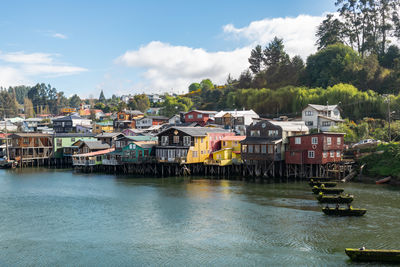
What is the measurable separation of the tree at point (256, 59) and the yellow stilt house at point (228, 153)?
168 ft

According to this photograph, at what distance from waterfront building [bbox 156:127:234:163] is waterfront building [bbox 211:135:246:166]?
2029 mm

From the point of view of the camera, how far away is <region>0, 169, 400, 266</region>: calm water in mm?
21766

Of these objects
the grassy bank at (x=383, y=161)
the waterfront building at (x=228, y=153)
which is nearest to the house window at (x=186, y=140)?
the waterfront building at (x=228, y=153)

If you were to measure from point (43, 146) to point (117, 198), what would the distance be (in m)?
41.8

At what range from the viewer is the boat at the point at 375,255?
65.0 feet

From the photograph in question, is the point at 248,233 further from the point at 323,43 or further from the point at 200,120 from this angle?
the point at 323,43

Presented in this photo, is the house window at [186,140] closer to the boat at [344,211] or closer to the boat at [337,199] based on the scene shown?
the boat at [337,199]

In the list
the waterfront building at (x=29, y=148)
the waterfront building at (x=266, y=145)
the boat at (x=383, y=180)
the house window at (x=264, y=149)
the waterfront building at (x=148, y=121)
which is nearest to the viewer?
the boat at (x=383, y=180)

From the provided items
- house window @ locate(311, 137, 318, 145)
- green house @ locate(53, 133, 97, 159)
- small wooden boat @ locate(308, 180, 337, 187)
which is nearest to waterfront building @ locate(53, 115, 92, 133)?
green house @ locate(53, 133, 97, 159)

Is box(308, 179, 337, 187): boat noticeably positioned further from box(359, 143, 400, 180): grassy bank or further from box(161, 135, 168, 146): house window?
box(161, 135, 168, 146): house window

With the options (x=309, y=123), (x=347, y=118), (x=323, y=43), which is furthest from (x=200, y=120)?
(x=323, y=43)

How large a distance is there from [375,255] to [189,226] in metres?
13.2

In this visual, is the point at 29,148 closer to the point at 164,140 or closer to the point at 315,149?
the point at 164,140

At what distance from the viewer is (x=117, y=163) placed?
5894 cm
